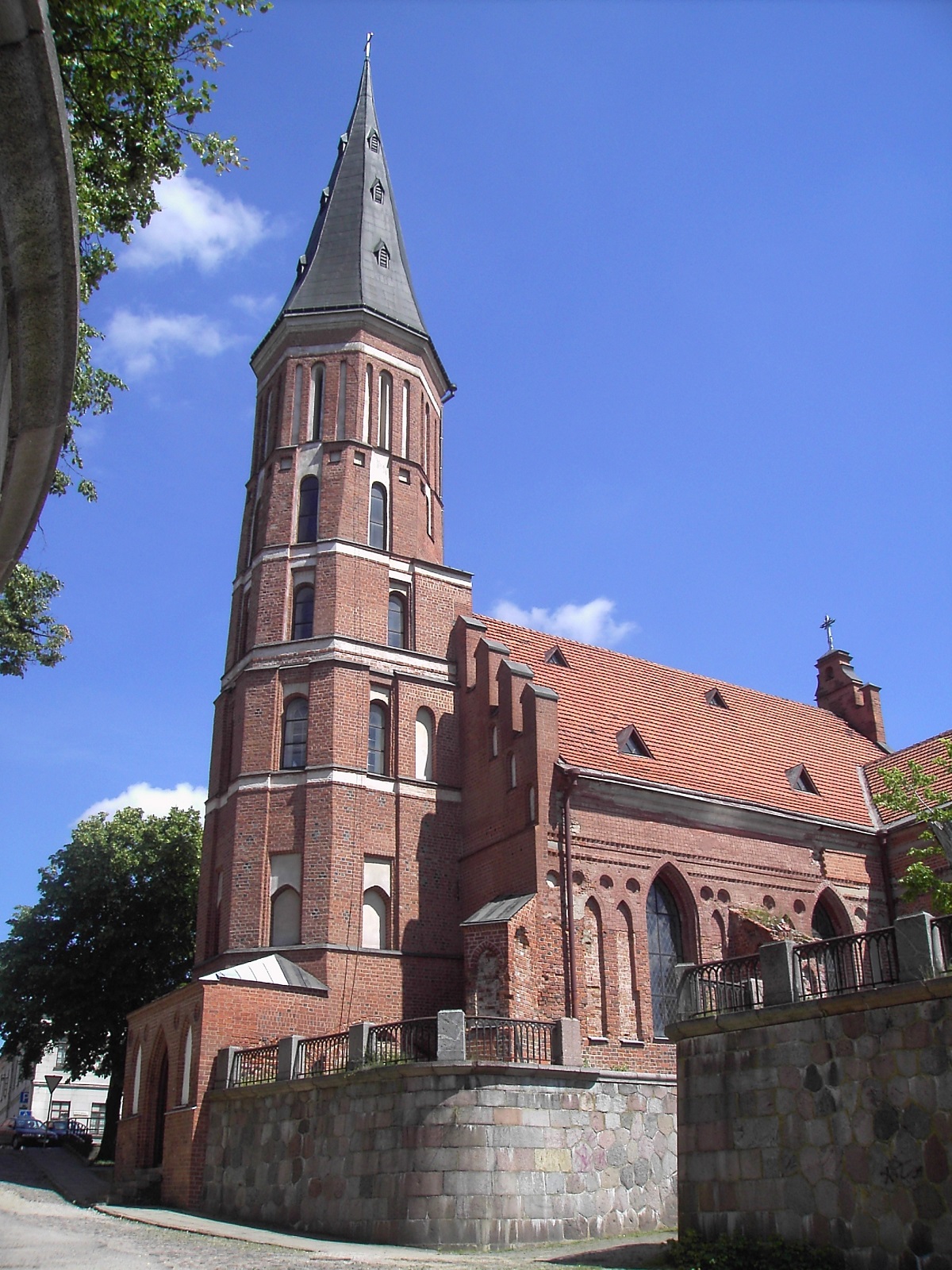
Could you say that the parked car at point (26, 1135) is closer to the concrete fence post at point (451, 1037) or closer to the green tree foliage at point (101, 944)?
the green tree foliage at point (101, 944)

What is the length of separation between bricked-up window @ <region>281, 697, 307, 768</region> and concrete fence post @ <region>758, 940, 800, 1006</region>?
1321cm

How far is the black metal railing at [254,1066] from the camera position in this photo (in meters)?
18.9

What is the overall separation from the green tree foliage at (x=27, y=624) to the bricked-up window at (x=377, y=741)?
8.03 m

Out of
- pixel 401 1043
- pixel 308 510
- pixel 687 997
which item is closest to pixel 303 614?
pixel 308 510

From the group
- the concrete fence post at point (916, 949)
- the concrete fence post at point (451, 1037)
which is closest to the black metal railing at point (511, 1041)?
the concrete fence post at point (451, 1037)

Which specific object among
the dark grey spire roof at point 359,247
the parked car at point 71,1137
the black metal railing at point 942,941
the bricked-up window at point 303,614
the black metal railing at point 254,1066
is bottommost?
the parked car at point 71,1137

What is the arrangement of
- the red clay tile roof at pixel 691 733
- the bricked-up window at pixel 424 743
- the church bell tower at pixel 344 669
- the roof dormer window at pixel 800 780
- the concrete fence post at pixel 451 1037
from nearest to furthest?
the concrete fence post at pixel 451 1037
the church bell tower at pixel 344 669
the bricked-up window at pixel 424 743
the red clay tile roof at pixel 691 733
the roof dormer window at pixel 800 780

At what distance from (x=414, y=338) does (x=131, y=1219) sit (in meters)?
21.5

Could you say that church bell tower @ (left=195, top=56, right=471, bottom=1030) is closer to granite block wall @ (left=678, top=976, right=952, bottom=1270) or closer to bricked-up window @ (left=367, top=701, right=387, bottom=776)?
bricked-up window @ (left=367, top=701, right=387, bottom=776)

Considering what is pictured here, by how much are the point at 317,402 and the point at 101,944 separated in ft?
58.6

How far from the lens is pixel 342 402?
28281 mm

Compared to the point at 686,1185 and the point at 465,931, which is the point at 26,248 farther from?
the point at 465,931

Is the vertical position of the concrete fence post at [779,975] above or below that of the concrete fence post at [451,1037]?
above

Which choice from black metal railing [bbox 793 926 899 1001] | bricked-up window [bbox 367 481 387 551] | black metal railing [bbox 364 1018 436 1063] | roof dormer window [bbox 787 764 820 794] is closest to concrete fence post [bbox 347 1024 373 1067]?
black metal railing [bbox 364 1018 436 1063]
